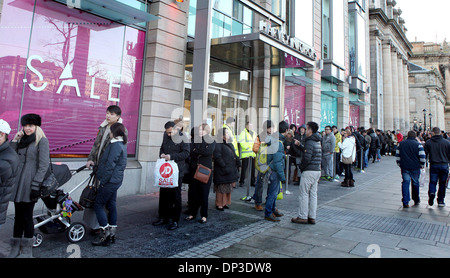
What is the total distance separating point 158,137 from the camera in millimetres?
8625

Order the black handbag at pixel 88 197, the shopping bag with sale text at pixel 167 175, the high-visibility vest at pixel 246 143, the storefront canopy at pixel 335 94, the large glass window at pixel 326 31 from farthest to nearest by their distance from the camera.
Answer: the storefront canopy at pixel 335 94, the large glass window at pixel 326 31, the high-visibility vest at pixel 246 143, the shopping bag with sale text at pixel 167 175, the black handbag at pixel 88 197

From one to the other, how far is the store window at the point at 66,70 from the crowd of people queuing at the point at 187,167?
9.32ft

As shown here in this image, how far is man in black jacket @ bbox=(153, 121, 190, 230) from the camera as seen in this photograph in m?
5.20

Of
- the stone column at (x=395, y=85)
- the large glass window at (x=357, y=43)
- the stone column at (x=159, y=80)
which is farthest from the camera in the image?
the stone column at (x=395, y=85)

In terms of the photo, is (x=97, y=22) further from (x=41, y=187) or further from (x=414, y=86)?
(x=414, y=86)

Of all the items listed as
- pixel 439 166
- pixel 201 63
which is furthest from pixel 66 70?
pixel 439 166

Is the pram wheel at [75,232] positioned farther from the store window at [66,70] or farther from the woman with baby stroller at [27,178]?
the store window at [66,70]

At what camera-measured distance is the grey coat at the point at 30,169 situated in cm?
363

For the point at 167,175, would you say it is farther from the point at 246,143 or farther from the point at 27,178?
the point at 246,143

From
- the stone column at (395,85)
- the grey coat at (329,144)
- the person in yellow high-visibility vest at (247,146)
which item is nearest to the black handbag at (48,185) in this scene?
the person in yellow high-visibility vest at (247,146)

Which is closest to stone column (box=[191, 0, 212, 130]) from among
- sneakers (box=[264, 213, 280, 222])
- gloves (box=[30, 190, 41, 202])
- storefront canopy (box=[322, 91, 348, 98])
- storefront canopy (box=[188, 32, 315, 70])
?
storefront canopy (box=[188, 32, 315, 70])

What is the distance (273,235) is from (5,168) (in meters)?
3.93

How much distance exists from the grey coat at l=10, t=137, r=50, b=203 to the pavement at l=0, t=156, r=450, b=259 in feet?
2.88

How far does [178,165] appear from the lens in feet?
17.6
